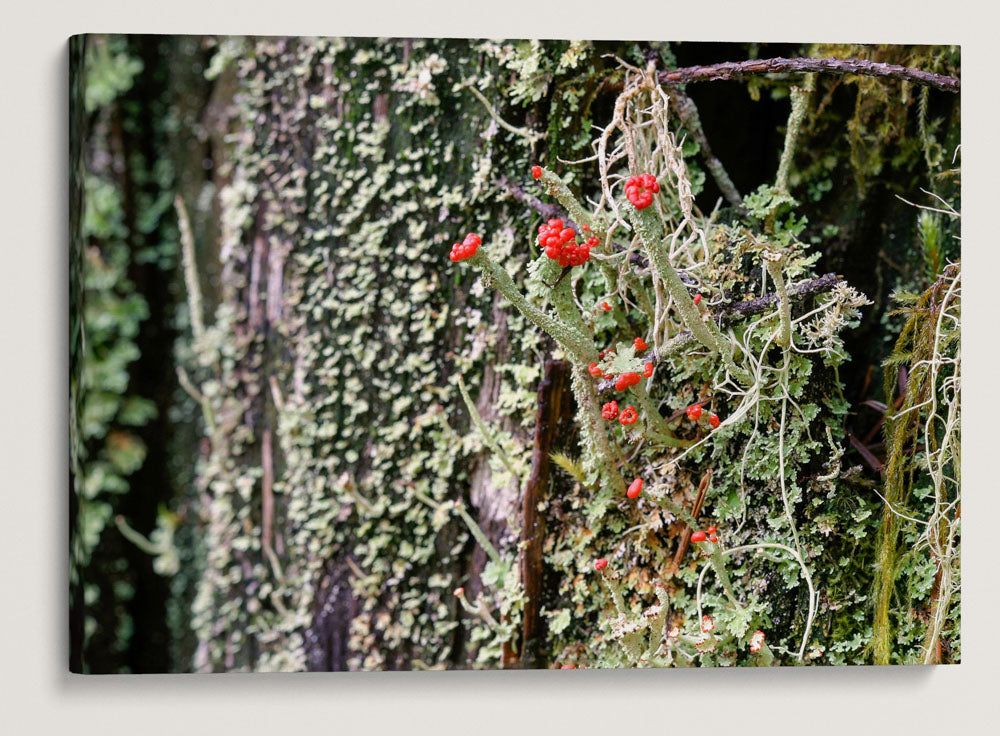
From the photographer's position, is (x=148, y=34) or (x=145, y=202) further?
(x=145, y=202)

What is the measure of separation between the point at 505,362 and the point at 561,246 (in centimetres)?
29

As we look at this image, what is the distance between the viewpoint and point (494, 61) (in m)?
1.14

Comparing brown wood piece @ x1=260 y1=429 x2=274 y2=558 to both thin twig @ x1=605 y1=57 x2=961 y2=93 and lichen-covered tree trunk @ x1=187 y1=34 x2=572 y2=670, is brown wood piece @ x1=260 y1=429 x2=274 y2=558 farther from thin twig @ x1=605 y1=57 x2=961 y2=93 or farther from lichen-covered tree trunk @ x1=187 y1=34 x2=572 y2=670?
thin twig @ x1=605 y1=57 x2=961 y2=93

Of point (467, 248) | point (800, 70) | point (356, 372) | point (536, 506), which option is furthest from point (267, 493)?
point (800, 70)

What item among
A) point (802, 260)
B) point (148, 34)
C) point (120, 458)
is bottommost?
point (120, 458)

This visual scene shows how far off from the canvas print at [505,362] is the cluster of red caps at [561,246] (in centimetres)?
9

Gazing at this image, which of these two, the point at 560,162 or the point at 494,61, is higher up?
the point at 494,61

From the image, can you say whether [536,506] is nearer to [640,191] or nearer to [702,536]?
[702,536]

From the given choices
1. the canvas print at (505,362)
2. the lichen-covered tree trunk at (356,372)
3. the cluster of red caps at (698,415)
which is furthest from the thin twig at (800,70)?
the cluster of red caps at (698,415)

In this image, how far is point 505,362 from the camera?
1.17 meters

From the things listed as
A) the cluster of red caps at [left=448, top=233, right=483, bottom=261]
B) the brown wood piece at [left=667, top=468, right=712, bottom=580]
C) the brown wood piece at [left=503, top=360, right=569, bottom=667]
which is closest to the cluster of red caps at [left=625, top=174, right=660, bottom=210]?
the cluster of red caps at [left=448, top=233, right=483, bottom=261]

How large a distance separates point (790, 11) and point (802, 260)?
0.45 m

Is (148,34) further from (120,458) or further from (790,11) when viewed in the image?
(790,11)

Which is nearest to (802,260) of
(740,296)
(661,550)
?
(740,296)
